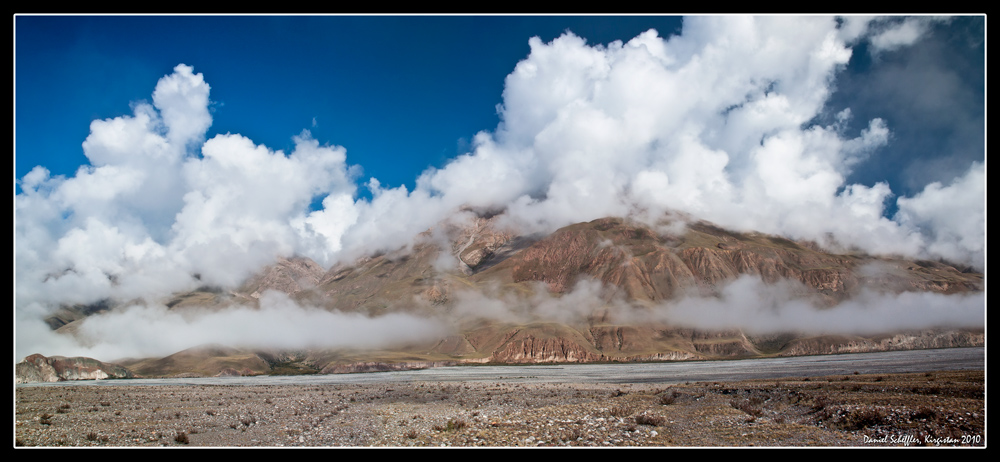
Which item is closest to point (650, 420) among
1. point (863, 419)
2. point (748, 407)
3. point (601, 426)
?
point (601, 426)

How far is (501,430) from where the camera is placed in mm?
22656

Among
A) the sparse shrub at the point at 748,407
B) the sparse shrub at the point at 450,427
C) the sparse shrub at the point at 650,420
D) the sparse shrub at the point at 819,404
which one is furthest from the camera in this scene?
the sparse shrub at the point at 748,407

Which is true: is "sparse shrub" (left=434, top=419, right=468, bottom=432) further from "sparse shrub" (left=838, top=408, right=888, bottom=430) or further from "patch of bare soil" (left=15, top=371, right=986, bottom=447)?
"sparse shrub" (left=838, top=408, right=888, bottom=430)

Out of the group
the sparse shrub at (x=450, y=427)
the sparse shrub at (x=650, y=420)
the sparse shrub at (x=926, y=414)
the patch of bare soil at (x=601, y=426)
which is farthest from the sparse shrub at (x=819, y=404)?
the sparse shrub at (x=450, y=427)

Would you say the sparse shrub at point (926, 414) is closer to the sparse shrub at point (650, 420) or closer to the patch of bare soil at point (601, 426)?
the patch of bare soil at point (601, 426)

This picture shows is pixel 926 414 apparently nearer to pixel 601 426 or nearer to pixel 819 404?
pixel 819 404

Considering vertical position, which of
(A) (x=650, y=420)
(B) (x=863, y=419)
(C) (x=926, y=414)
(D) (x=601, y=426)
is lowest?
(D) (x=601, y=426)

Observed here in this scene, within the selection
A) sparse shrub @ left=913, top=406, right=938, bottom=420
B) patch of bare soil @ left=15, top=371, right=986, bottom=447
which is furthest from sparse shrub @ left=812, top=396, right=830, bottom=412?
sparse shrub @ left=913, top=406, right=938, bottom=420
